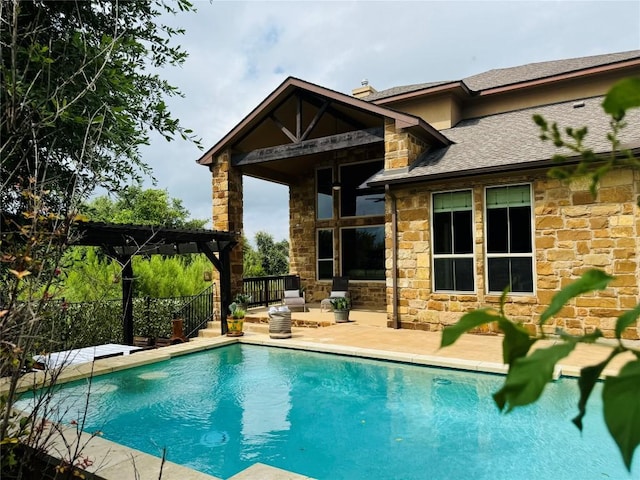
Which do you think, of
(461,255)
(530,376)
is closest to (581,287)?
(530,376)

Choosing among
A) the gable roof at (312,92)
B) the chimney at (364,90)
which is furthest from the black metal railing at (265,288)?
the chimney at (364,90)

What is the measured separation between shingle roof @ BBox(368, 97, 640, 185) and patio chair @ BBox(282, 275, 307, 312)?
14.2ft

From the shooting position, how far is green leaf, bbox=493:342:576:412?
1.67 feet

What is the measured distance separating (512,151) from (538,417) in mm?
5620

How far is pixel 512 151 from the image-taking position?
868 cm

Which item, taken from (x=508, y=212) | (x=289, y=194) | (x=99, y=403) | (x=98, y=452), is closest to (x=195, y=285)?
(x=289, y=194)

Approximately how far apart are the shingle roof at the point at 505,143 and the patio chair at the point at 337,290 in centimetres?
391

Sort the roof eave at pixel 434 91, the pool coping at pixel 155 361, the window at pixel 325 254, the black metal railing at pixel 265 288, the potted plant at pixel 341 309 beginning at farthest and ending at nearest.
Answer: the window at pixel 325 254 < the black metal railing at pixel 265 288 < the roof eave at pixel 434 91 < the potted plant at pixel 341 309 < the pool coping at pixel 155 361

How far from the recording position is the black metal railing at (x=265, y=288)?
13.3m

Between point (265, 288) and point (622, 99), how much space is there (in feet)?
45.0

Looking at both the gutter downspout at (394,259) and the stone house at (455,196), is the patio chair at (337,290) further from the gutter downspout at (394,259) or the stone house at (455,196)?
the gutter downspout at (394,259)

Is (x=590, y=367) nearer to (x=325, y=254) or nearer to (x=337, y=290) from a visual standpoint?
(x=337, y=290)

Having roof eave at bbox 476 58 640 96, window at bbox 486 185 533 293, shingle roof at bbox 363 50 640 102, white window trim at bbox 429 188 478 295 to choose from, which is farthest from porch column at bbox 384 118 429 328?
roof eave at bbox 476 58 640 96

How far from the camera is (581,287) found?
2.00ft
